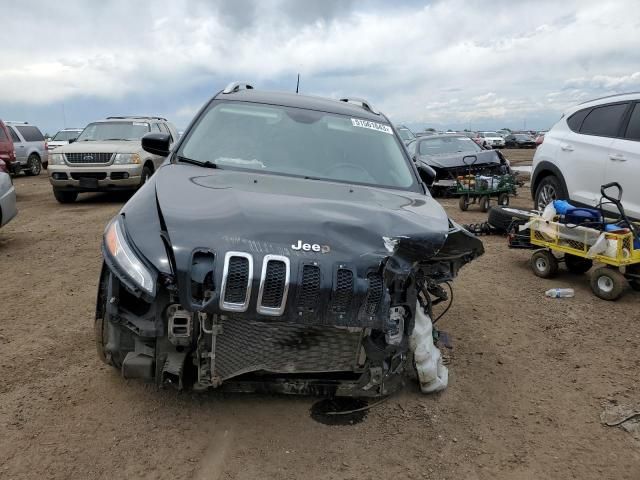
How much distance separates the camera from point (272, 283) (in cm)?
247

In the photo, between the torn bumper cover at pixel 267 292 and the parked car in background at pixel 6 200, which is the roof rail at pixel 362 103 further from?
the parked car in background at pixel 6 200

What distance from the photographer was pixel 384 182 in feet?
13.0

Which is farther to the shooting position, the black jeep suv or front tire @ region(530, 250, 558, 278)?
front tire @ region(530, 250, 558, 278)

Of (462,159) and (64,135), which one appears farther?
(64,135)

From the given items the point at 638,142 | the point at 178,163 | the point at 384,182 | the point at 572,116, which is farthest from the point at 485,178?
the point at 178,163

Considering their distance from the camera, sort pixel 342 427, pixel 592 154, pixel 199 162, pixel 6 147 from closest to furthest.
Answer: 1. pixel 342 427
2. pixel 199 162
3. pixel 592 154
4. pixel 6 147

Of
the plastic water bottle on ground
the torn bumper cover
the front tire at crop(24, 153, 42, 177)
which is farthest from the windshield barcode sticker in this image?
the front tire at crop(24, 153, 42, 177)

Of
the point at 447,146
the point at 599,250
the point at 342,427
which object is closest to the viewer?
the point at 342,427

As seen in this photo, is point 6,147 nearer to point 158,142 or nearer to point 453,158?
point 453,158

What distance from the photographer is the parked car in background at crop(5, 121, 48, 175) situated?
60.3 ft

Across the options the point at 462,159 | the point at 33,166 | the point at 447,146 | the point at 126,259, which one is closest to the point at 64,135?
the point at 33,166

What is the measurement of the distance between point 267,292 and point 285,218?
43 cm

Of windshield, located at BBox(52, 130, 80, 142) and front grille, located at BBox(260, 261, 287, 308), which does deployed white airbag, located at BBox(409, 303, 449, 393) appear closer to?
front grille, located at BBox(260, 261, 287, 308)

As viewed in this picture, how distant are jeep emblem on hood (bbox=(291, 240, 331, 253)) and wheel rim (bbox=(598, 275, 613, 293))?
3.98 metres
